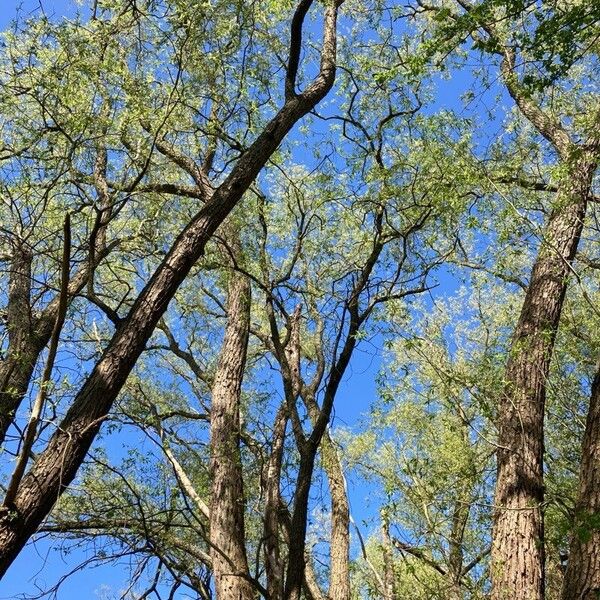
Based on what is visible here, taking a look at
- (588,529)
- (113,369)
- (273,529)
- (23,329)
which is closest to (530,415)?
(588,529)

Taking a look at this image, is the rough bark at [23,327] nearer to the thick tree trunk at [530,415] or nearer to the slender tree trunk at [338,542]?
the slender tree trunk at [338,542]

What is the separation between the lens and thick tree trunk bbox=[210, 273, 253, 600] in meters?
5.96

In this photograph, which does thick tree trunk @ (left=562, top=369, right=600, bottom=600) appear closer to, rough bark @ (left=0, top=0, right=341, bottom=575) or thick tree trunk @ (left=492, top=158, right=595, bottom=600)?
thick tree trunk @ (left=492, top=158, right=595, bottom=600)

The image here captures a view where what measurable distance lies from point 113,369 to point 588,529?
294 cm

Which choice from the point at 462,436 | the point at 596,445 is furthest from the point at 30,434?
the point at 462,436

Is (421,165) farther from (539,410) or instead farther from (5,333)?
(5,333)

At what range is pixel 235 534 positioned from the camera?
6258mm

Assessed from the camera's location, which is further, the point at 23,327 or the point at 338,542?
the point at 338,542

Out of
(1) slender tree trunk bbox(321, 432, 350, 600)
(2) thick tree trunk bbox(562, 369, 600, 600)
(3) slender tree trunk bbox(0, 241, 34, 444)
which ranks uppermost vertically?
(3) slender tree trunk bbox(0, 241, 34, 444)

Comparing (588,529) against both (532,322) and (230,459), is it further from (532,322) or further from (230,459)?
(230,459)

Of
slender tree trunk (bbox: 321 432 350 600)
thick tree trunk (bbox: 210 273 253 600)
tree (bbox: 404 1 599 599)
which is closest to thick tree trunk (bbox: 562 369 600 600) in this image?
tree (bbox: 404 1 599 599)

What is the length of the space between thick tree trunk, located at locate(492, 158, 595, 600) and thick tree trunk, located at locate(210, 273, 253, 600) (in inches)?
84.1

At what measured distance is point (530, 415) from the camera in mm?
5699

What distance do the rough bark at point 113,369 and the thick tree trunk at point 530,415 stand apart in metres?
1.75
